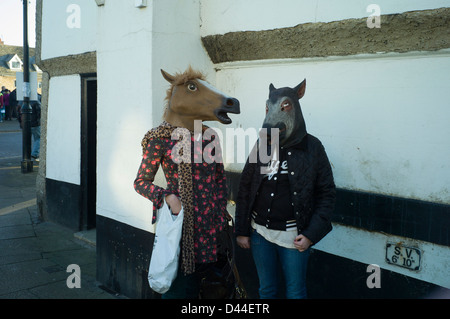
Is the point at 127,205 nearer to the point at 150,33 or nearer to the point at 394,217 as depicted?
the point at 150,33

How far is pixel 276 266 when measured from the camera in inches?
108

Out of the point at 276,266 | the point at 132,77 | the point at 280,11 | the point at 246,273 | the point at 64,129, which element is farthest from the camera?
the point at 64,129

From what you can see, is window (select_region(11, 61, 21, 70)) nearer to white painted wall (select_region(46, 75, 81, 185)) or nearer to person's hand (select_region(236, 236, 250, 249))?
white painted wall (select_region(46, 75, 81, 185))

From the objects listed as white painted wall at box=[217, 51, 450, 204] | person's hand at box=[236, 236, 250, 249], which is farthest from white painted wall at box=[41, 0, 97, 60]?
person's hand at box=[236, 236, 250, 249]

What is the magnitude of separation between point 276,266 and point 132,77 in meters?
2.17

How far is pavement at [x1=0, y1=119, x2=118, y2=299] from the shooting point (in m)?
3.93

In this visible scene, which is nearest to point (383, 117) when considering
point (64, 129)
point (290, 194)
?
point (290, 194)

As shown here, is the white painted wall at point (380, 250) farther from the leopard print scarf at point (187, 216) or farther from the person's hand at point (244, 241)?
the leopard print scarf at point (187, 216)

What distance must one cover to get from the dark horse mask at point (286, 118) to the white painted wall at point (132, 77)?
132cm

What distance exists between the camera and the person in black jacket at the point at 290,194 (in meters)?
2.55

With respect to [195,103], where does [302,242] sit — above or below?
below

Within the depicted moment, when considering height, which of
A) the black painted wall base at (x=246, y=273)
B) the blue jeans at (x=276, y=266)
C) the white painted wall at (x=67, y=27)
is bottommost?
the black painted wall base at (x=246, y=273)

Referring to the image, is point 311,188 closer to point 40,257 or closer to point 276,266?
point 276,266

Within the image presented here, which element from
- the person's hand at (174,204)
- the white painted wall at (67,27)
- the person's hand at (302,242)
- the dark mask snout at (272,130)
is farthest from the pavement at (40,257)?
the white painted wall at (67,27)
